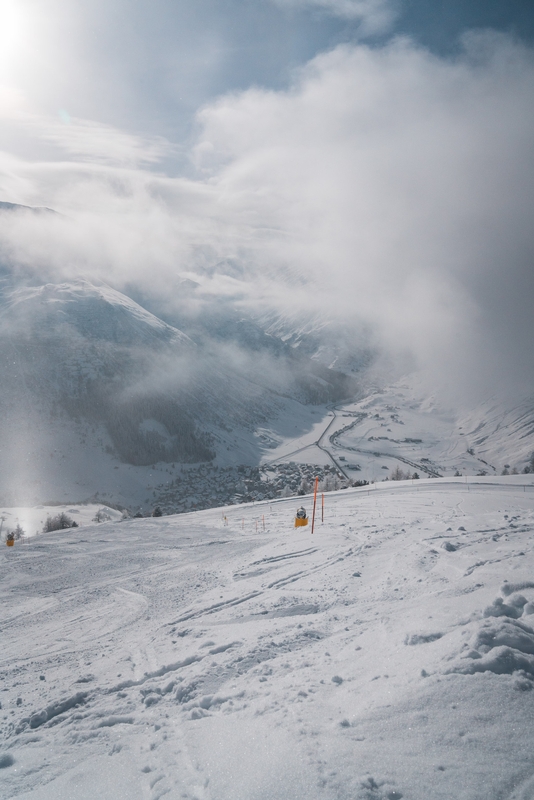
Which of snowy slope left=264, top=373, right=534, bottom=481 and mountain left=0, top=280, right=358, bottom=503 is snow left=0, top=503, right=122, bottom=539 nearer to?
mountain left=0, top=280, right=358, bottom=503

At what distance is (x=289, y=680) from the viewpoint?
6172mm

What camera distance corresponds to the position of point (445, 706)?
190 inches

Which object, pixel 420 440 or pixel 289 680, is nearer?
pixel 289 680

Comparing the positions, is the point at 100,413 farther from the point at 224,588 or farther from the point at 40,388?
the point at 224,588

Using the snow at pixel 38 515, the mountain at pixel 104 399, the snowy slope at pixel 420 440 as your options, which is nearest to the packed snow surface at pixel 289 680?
the snow at pixel 38 515

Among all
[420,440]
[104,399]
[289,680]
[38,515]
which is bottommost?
[38,515]

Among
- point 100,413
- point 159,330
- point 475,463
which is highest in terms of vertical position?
point 159,330

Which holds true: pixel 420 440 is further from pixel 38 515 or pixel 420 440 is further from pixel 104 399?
pixel 38 515

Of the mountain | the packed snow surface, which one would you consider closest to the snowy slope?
the mountain

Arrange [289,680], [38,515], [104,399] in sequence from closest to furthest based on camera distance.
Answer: [289,680] → [38,515] → [104,399]

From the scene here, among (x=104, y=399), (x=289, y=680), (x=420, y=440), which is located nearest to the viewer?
(x=289, y=680)

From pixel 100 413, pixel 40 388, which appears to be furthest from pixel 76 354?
pixel 100 413

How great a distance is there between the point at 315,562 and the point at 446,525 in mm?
5726

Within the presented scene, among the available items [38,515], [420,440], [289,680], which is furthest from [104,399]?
[289,680]
